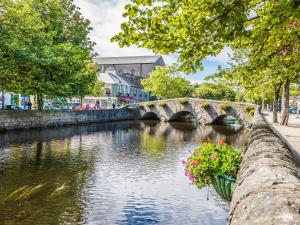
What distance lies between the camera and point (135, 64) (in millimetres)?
116688

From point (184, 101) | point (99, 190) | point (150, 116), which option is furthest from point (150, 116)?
point (99, 190)

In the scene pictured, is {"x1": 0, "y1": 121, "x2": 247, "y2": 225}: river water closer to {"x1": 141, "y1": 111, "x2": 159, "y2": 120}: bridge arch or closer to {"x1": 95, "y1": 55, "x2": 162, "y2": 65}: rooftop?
{"x1": 141, "y1": 111, "x2": 159, "y2": 120}: bridge arch

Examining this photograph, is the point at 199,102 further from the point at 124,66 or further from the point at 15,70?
the point at 124,66

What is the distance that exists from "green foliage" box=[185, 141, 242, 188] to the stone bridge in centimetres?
4011

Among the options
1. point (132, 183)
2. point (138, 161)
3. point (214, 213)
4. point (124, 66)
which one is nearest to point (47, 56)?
point (138, 161)

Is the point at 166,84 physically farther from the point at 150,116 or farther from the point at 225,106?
the point at 225,106

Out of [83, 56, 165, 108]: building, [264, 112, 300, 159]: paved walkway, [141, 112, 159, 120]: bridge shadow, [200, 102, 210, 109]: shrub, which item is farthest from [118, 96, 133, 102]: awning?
[264, 112, 300, 159]: paved walkway

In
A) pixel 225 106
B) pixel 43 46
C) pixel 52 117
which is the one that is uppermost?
pixel 43 46

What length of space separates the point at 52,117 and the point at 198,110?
86.6 ft

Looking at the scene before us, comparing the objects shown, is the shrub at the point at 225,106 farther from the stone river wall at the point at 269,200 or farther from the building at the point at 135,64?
the building at the point at 135,64

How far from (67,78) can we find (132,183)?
2240 cm

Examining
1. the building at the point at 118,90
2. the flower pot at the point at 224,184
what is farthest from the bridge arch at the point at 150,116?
the flower pot at the point at 224,184

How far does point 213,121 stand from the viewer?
178 ft

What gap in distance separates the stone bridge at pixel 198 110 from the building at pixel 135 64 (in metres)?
50.6
